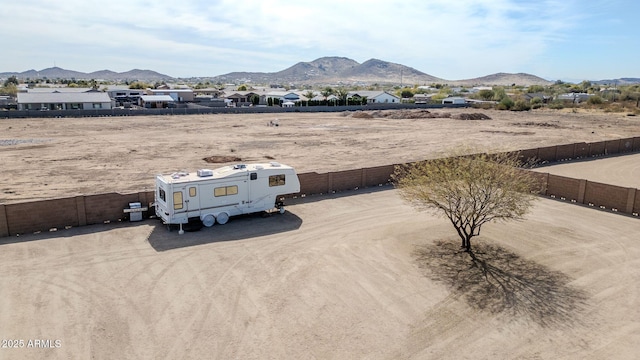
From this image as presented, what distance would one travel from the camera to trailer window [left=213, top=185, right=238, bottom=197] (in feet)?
68.1

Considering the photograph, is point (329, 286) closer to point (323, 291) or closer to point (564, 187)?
point (323, 291)

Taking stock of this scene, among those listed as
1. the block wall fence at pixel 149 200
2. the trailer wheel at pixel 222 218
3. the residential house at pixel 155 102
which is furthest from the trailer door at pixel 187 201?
the residential house at pixel 155 102

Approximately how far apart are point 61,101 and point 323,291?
3105 inches

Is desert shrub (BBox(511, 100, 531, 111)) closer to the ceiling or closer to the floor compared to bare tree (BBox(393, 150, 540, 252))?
closer to the ceiling

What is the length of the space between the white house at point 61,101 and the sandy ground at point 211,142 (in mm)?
13471

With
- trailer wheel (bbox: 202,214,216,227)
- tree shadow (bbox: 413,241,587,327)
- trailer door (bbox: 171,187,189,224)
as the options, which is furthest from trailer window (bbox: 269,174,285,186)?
tree shadow (bbox: 413,241,587,327)

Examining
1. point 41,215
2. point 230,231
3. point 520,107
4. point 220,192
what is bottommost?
point 230,231

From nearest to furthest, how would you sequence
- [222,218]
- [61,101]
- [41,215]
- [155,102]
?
[41,215], [222,218], [61,101], [155,102]

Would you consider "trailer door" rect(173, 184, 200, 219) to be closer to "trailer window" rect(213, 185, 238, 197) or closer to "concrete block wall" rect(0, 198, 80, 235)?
"trailer window" rect(213, 185, 238, 197)

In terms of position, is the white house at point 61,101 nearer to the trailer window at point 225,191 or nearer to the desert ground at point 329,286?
the desert ground at point 329,286

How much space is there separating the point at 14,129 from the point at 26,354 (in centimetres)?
5347

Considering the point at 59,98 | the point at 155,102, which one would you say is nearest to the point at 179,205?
the point at 59,98

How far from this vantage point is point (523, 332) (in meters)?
12.5

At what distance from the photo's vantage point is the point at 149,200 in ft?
72.1
